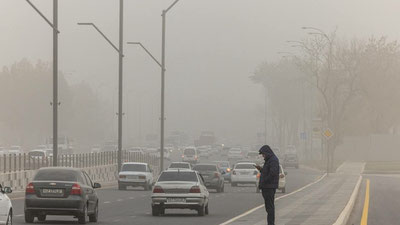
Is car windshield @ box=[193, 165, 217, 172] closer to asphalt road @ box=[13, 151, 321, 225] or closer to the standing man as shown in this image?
asphalt road @ box=[13, 151, 321, 225]

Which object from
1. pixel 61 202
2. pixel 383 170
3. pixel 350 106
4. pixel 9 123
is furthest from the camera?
pixel 9 123

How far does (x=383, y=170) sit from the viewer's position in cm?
10794

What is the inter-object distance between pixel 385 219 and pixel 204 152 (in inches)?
4882

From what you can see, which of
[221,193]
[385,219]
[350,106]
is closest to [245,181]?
[221,193]

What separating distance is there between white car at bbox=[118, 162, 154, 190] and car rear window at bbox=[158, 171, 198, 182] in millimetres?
26119

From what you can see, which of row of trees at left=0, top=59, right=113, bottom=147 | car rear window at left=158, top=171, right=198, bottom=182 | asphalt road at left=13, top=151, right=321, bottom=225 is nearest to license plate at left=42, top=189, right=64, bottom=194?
asphalt road at left=13, top=151, right=321, bottom=225

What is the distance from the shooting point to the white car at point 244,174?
236ft

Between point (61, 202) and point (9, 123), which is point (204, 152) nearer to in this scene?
point (9, 123)

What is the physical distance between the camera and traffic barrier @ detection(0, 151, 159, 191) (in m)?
58.1

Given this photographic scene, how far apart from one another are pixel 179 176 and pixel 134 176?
86.4 feet

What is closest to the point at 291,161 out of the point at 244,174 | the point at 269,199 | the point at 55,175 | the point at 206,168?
the point at 244,174

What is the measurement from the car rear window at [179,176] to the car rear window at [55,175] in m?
6.27

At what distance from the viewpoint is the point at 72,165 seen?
79.0 meters

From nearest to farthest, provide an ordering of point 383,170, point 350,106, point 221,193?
point 221,193 < point 383,170 < point 350,106
